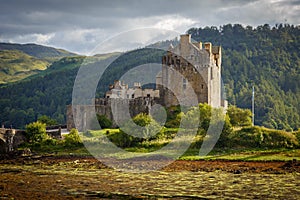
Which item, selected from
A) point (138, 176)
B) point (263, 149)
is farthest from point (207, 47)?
point (138, 176)

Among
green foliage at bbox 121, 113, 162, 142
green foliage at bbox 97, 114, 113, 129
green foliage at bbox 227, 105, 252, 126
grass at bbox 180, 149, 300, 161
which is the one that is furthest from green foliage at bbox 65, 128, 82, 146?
green foliage at bbox 227, 105, 252, 126

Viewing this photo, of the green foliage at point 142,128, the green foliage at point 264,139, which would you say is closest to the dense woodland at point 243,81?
the green foliage at point 264,139

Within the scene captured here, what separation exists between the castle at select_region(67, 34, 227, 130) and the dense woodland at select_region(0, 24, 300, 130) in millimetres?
42865

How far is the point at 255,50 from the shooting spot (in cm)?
15425

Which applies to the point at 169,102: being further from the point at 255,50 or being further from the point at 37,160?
the point at 255,50

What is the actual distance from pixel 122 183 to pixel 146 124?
1728cm

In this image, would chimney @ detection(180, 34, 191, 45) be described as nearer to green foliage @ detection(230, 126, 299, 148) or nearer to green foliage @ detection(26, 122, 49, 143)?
green foliage @ detection(230, 126, 299, 148)

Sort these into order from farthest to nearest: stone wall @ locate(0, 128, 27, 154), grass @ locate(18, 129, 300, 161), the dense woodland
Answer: the dense woodland, stone wall @ locate(0, 128, 27, 154), grass @ locate(18, 129, 300, 161)

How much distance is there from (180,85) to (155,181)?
25.8 metres

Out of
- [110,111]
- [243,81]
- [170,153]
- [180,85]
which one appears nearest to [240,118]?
[180,85]

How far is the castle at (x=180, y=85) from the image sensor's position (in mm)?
54000

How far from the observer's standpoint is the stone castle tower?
53875 mm

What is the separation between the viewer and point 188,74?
5472cm

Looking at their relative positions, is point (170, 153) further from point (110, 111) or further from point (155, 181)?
point (110, 111)
